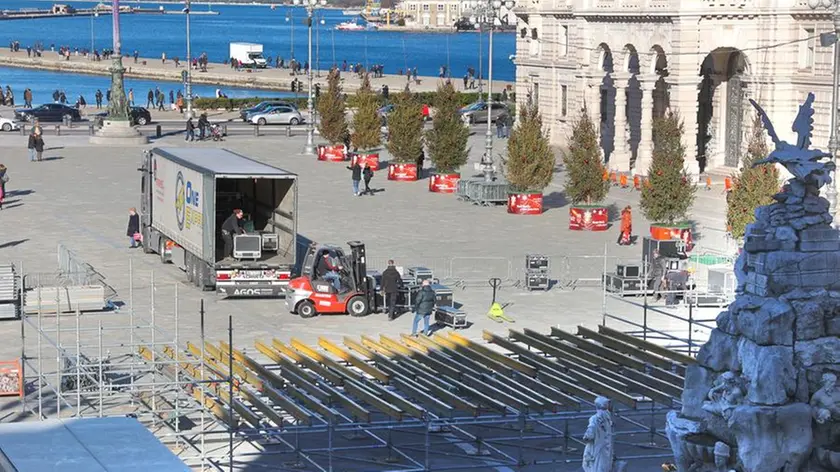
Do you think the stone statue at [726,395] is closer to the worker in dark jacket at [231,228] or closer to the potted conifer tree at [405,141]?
the worker in dark jacket at [231,228]

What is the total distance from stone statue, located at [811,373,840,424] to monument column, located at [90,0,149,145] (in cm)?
6205

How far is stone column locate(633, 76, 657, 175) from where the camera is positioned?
209ft

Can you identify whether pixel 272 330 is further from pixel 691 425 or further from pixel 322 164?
pixel 322 164

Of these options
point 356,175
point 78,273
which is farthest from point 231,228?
point 356,175

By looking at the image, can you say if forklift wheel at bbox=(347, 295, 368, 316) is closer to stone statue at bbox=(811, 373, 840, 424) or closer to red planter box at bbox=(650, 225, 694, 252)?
red planter box at bbox=(650, 225, 694, 252)

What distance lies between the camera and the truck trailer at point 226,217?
1587 inches

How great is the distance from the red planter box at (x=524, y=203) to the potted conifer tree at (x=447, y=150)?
5774 mm

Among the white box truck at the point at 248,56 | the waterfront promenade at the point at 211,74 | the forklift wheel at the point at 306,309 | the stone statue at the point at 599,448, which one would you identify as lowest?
the forklift wheel at the point at 306,309

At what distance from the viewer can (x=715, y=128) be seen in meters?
64.9

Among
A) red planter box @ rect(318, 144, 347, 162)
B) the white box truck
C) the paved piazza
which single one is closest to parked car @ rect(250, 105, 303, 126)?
red planter box @ rect(318, 144, 347, 162)

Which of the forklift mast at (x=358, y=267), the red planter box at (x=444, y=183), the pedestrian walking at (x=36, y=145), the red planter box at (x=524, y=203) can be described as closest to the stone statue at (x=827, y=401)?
the forklift mast at (x=358, y=267)

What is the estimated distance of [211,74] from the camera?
147375 mm

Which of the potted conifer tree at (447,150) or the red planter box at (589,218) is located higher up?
the potted conifer tree at (447,150)

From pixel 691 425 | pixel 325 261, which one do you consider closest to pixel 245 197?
pixel 325 261
